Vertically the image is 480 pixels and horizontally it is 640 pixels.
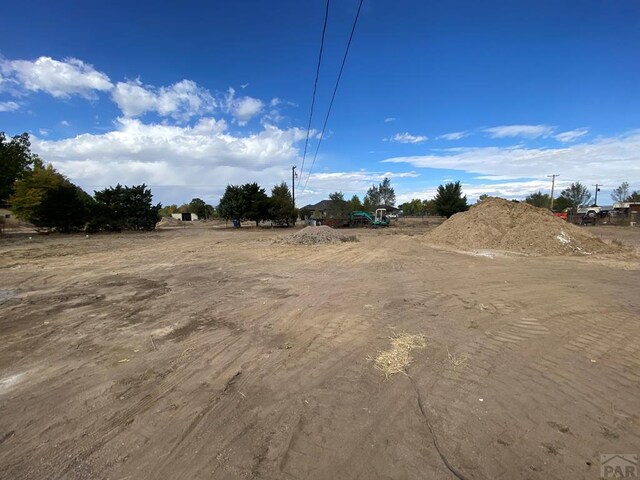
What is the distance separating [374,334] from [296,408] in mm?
2223

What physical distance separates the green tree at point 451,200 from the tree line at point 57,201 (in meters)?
41.8

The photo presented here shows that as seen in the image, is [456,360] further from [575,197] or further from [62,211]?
[575,197]

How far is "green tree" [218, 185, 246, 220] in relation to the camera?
4134cm

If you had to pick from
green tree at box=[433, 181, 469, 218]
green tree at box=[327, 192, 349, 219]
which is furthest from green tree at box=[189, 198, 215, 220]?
green tree at box=[433, 181, 469, 218]

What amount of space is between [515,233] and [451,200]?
37140mm

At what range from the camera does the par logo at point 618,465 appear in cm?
246

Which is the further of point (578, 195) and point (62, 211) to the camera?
point (578, 195)

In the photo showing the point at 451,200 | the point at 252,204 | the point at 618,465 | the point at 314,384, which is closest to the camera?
the point at 618,465

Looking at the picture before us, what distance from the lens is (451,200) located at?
5309cm

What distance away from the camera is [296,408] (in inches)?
129

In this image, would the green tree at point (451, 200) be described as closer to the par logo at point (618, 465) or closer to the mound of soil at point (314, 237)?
the mound of soil at point (314, 237)

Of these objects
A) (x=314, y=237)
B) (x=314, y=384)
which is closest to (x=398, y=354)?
(x=314, y=384)

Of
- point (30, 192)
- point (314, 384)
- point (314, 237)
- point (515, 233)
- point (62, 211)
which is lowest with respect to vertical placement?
point (314, 384)

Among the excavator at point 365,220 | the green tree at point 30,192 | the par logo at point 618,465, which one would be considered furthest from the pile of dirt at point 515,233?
the green tree at point 30,192
